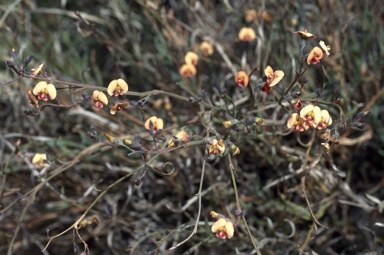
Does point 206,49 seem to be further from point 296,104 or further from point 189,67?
point 296,104

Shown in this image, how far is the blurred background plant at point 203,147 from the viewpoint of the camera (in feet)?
4.56

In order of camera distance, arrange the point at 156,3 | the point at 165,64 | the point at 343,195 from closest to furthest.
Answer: the point at 343,195 < the point at 156,3 < the point at 165,64

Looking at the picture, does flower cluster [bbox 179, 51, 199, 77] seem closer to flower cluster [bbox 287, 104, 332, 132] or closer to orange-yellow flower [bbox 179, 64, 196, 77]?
orange-yellow flower [bbox 179, 64, 196, 77]

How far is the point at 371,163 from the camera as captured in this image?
1.62 meters

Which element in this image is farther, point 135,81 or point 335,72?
point 135,81

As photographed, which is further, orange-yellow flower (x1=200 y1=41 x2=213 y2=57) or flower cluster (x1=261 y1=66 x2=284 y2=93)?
orange-yellow flower (x1=200 y1=41 x2=213 y2=57)

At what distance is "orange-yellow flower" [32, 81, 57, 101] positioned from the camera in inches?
40.3

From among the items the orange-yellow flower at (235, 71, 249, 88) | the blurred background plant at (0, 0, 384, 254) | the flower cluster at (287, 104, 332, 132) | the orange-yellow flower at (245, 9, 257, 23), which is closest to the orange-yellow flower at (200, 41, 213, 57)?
the blurred background plant at (0, 0, 384, 254)

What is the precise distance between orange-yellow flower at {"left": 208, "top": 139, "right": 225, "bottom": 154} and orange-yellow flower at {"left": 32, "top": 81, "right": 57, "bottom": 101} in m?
0.31

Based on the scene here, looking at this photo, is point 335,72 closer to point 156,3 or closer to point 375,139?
point 375,139

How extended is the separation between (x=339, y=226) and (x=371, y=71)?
460 mm

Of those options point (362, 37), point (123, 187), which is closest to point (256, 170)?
point (123, 187)

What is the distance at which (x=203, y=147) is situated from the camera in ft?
4.36

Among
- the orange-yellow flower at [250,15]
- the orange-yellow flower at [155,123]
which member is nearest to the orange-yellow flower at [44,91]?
the orange-yellow flower at [155,123]
